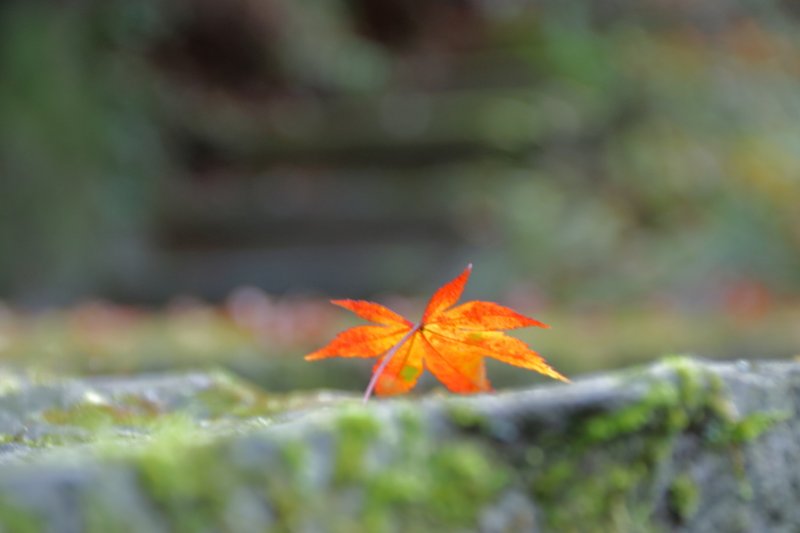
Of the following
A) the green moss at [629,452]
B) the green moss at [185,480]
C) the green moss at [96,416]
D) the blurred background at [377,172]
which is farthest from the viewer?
the blurred background at [377,172]

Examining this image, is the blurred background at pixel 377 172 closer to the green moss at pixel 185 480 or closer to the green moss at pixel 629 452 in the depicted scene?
the green moss at pixel 629 452

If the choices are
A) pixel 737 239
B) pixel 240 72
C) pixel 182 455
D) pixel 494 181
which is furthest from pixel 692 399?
pixel 240 72

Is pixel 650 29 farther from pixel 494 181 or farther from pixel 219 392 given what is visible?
pixel 219 392

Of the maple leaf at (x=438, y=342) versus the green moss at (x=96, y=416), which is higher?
the maple leaf at (x=438, y=342)

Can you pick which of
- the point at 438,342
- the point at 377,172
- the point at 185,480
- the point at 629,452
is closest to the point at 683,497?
the point at 629,452

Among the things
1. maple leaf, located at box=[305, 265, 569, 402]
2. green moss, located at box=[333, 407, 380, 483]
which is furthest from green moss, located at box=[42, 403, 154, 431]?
green moss, located at box=[333, 407, 380, 483]

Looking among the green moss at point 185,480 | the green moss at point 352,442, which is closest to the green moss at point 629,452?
the green moss at point 352,442

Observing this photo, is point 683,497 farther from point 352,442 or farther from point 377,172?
point 377,172
